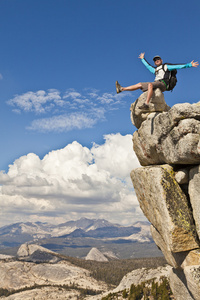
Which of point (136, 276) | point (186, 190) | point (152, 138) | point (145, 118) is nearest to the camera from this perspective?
point (186, 190)

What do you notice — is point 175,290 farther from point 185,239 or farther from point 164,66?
point 164,66

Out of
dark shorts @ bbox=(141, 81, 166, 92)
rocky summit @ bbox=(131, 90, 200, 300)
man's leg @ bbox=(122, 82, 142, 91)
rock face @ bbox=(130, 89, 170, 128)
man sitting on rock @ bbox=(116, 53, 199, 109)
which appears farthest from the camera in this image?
rock face @ bbox=(130, 89, 170, 128)

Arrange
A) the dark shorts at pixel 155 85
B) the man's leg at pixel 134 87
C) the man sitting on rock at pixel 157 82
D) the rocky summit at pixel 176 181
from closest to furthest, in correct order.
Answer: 1. the rocky summit at pixel 176 181
2. the man sitting on rock at pixel 157 82
3. the man's leg at pixel 134 87
4. the dark shorts at pixel 155 85

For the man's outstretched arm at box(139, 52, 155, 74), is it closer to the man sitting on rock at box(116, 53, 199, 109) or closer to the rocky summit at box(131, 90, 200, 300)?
the man sitting on rock at box(116, 53, 199, 109)

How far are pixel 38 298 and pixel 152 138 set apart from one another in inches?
6662

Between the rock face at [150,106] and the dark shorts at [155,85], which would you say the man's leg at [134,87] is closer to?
the dark shorts at [155,85]

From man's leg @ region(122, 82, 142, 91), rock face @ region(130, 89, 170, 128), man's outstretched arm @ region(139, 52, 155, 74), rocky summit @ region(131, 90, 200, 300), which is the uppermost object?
man's outstretched arm @ region(139, 52, 155, 74)

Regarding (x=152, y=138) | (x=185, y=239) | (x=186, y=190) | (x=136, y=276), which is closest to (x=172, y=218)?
(x=185, y=239)

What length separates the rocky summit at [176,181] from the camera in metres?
19.3

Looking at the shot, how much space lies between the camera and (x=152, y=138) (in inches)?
916

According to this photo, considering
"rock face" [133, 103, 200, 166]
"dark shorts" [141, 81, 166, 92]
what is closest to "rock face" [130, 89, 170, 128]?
"dark shorts" [141, 81, 166, 92]

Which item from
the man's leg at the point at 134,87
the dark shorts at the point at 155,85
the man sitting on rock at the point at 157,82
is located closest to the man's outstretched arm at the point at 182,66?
the man sitting on rock at the point at 157,82

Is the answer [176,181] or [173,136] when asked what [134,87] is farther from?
[176,181]

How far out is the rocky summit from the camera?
63.4 ft
